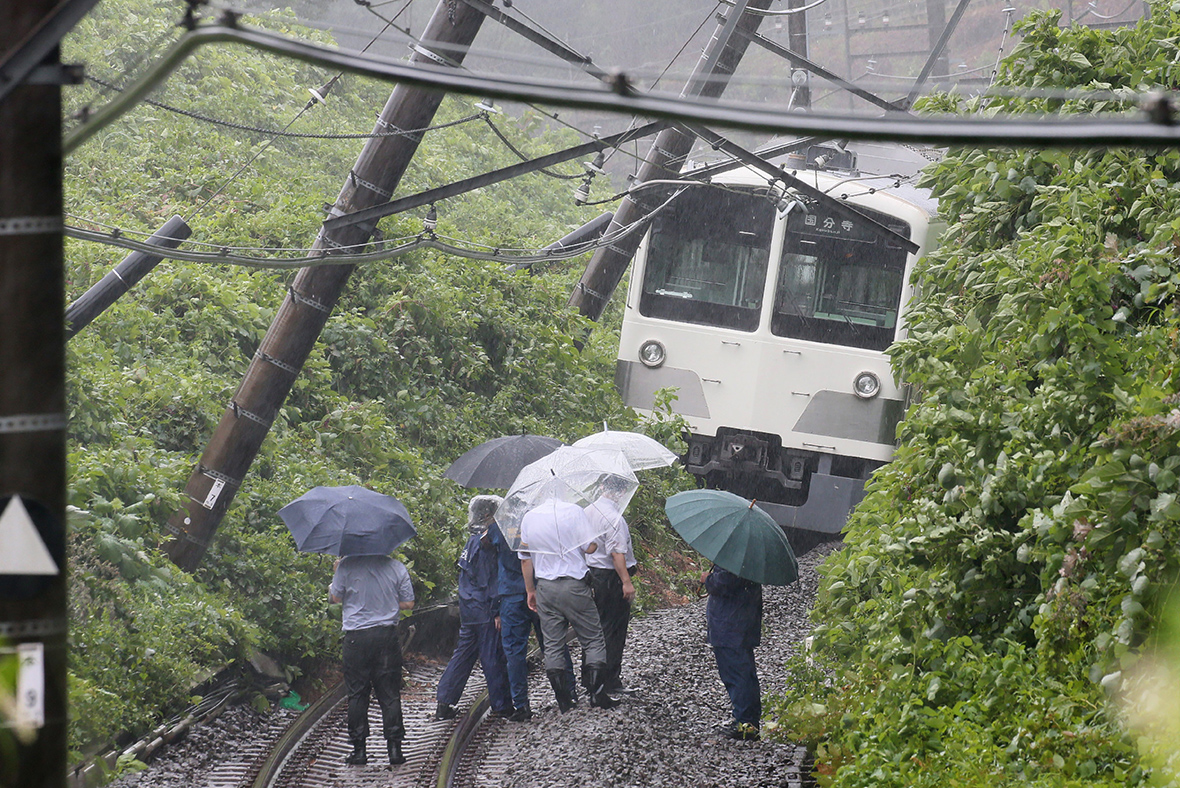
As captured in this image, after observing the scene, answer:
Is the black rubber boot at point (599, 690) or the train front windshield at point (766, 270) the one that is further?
the train front windshield at point (766, 270)

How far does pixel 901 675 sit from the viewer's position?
18.5 feet

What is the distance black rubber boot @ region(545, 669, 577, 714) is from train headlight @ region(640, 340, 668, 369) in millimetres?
4890

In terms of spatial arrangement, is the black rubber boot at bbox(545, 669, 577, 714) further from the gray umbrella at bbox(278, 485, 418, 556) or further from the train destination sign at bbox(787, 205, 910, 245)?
the train destination sign at bbox(787, 205, 910, 245)

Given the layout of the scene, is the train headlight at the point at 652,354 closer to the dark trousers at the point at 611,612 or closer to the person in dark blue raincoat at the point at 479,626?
the dark trousers at the point at 611,612

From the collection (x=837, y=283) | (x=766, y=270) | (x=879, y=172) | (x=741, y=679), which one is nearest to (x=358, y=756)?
(x=741, y=679)

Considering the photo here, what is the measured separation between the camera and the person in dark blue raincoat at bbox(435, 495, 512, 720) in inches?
313

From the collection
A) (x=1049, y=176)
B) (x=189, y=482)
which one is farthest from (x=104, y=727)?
(x=1049, y=176)

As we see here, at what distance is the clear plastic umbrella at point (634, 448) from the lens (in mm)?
8844

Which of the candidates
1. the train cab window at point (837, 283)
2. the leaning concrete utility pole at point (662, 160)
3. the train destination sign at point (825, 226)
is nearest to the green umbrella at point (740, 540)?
the leaning concrete utility pole at point (662, 160)

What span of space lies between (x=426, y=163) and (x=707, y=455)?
12076 millimetres

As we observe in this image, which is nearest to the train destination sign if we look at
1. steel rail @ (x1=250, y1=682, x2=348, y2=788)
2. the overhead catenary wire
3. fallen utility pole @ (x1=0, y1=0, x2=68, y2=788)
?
the overhead catenary wire

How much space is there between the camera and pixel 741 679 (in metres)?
7.55

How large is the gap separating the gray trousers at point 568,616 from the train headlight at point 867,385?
15.6ft

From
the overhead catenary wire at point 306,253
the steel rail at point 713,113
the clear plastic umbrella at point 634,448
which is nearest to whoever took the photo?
the steel rail at point 713,113
